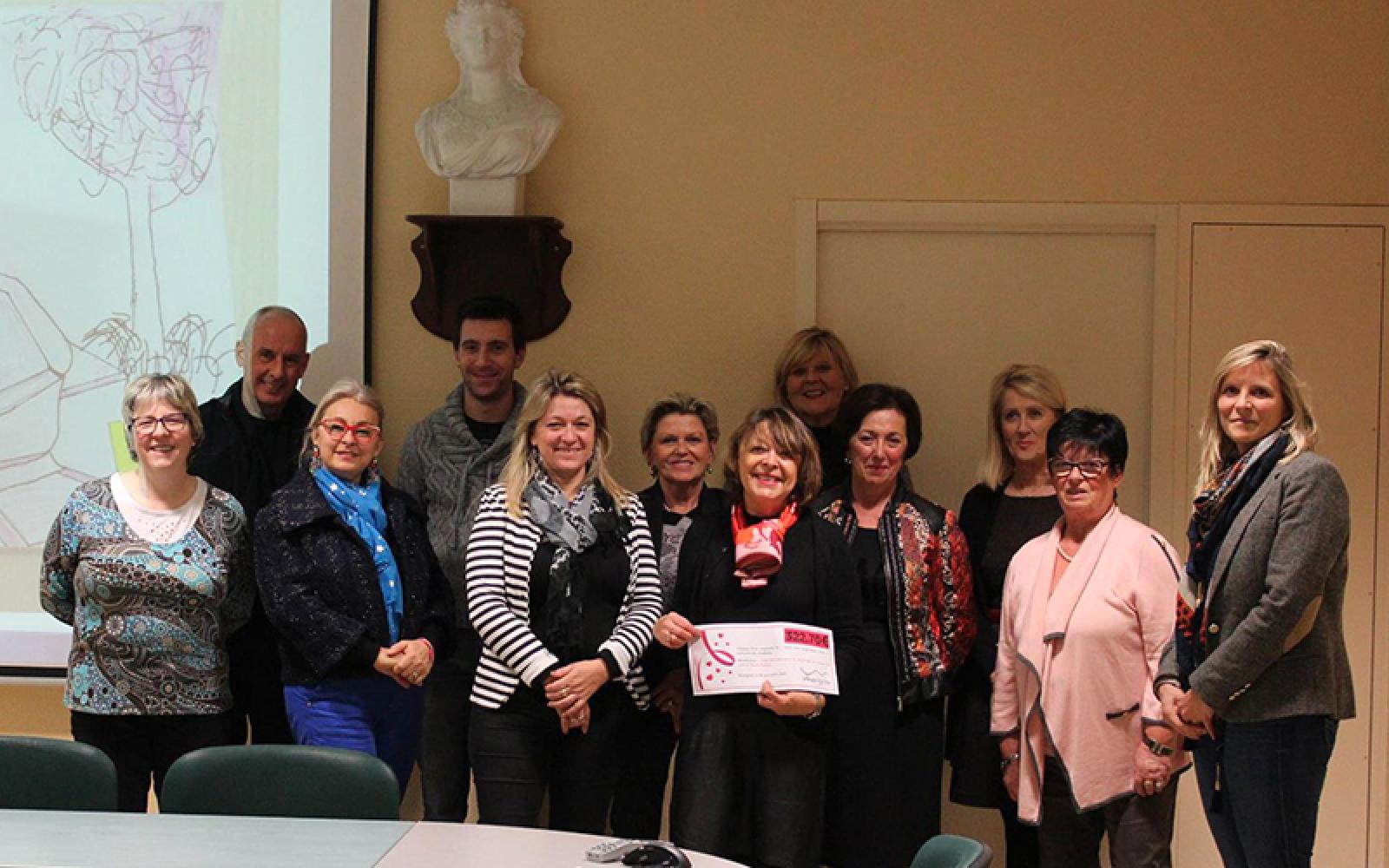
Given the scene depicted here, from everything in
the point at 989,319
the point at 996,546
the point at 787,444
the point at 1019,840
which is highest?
the point at 989,319

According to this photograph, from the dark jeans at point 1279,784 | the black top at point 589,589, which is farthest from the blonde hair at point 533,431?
the dark jeans at point 1279,784

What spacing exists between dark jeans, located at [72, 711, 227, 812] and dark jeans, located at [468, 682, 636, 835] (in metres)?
0.69

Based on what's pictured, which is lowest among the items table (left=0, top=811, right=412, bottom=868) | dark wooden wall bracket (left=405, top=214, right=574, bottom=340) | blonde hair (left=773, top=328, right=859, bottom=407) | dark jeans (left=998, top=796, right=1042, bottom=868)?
dark jeans (left=998, top=796, right=1042, bottom=868)

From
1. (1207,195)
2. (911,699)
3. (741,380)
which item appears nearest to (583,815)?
(911,699)

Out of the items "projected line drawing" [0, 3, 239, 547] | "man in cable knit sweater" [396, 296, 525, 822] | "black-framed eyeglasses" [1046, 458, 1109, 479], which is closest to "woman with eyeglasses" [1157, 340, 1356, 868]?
"black-framed eyeglasses" [1046, 458, 1109, 479]

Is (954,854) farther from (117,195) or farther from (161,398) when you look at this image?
(117,195)

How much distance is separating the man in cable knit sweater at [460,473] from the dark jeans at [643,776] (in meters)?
0.54

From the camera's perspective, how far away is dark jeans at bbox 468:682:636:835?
11.5 ft

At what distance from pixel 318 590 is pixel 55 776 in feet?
2.57

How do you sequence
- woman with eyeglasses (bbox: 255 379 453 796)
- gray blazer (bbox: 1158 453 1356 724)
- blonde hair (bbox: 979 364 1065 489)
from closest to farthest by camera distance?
gray blazer (bbox: 1158 453 1356 724), woman with eyeglasses (bbox: 255 379 453 796), blonde hair (bbox: 979 364 1065 489)

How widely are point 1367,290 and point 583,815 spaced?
282 cm

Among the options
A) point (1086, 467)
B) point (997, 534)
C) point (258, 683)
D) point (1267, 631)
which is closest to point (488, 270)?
point (258, 683)

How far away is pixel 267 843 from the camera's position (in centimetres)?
262

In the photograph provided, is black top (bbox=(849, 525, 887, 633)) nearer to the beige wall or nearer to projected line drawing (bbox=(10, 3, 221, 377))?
the beige wall
